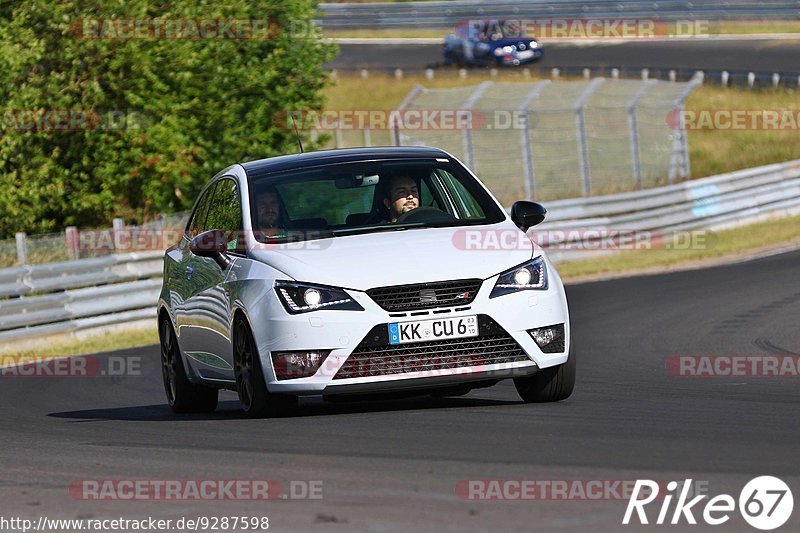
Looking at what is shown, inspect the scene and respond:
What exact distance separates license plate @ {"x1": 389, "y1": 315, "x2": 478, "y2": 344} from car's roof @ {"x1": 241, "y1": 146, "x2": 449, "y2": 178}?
Answer: 1.78 meters

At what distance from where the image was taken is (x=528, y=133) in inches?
Result: 1133

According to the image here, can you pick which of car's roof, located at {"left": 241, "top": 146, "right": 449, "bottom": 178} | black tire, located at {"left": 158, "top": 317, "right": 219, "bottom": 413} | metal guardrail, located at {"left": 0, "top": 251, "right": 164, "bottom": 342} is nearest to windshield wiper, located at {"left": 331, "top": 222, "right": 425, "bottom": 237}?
car's roof, located at {"left": 241, "top": 146, "right": 449, "bottom": 178}

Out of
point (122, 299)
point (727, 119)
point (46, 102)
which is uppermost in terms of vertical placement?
point (46, 102)

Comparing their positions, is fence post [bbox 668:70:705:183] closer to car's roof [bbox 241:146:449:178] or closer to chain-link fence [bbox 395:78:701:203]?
chain-link fence [bbox 395:78:701:203]

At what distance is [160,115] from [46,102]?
74.4 inches

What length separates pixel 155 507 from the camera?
251 inches

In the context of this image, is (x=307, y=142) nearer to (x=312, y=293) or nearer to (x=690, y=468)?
(x=312, y=293)

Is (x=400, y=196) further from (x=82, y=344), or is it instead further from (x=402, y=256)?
(x=82, y=344)

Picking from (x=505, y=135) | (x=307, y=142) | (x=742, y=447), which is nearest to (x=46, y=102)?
(x=307, y=142)

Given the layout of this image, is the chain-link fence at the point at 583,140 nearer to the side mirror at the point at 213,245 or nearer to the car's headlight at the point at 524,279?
the side mirror at the point at 213,245

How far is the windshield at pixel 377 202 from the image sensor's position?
31.9ft

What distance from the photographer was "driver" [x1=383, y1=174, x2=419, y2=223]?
393 inches

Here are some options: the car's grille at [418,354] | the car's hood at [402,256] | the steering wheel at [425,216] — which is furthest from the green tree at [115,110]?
the car's grille at [418,354]

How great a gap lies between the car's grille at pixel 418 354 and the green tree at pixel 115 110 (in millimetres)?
17055
